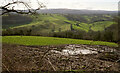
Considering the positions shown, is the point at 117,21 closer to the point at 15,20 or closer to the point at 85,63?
the point at 85,63

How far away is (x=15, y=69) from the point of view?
6.37 metres

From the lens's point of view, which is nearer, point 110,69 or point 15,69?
point 15,69

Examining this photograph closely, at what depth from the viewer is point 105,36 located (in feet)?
65.3

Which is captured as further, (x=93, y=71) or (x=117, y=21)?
(x=93, y=71)

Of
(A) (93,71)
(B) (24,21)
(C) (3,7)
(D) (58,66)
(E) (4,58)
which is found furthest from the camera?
(B) (24,21)

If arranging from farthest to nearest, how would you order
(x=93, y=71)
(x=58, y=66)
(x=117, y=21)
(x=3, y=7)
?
(x=58, y=66), (x=93, y=71), (x=117, y=21), (x=3, y=7)

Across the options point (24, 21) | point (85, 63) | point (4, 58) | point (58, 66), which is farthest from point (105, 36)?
point (24, 21)

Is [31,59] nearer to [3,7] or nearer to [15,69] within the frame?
[15,69]

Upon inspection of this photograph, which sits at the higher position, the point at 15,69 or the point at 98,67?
the point at 15,69

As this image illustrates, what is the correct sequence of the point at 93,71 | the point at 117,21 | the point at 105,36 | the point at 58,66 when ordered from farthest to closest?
1. the point at 105,36
2. the point at 58,66
3. the point at 93,71
4. the point at 117,21

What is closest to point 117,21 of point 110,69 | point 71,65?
point 110,69

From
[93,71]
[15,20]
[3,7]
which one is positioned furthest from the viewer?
[15,20]

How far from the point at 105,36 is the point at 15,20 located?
235ft

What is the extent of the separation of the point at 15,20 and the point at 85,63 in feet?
262
